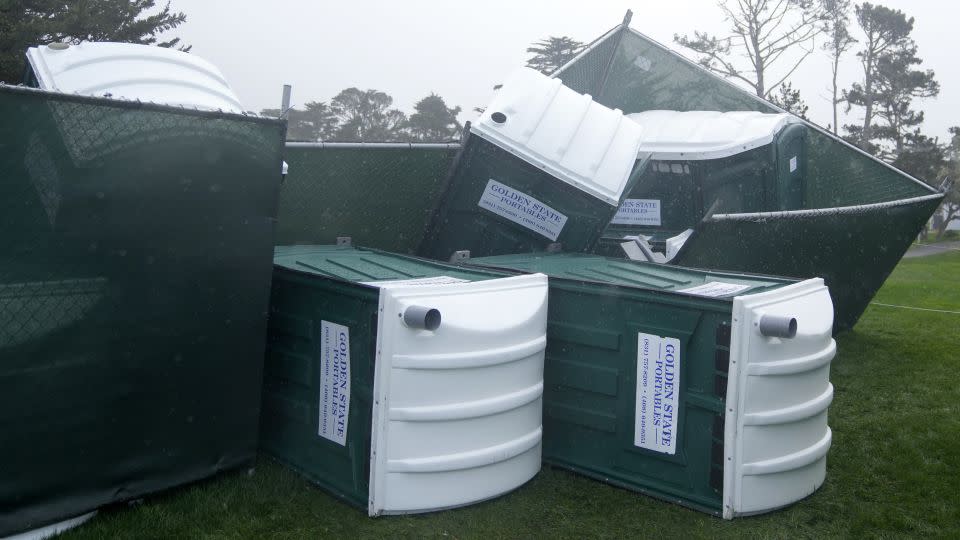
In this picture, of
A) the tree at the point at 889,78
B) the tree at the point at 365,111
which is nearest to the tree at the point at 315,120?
the tree at the point at 365,111

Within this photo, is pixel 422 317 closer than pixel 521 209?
Yes

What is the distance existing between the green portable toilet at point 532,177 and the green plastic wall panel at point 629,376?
1.17m

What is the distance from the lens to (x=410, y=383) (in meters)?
3.41

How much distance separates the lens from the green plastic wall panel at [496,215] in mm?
5395

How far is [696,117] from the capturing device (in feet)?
24.8

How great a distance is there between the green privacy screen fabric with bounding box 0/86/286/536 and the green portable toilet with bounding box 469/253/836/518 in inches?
59.0

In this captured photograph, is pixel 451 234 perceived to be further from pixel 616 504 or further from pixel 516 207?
pixel 616 504

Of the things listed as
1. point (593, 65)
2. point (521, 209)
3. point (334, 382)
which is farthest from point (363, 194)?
point (593, 65)

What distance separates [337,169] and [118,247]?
2.56 metres

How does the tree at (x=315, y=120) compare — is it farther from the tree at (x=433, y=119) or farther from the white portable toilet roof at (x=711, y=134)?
the white portable toilet roof at (x=711, y=134)

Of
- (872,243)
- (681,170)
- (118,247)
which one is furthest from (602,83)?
(118,247)

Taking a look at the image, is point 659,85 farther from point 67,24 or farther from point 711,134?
point 67,24

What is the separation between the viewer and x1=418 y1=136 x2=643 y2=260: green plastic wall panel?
17.7 ft

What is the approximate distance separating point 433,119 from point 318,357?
3388 centimetres
